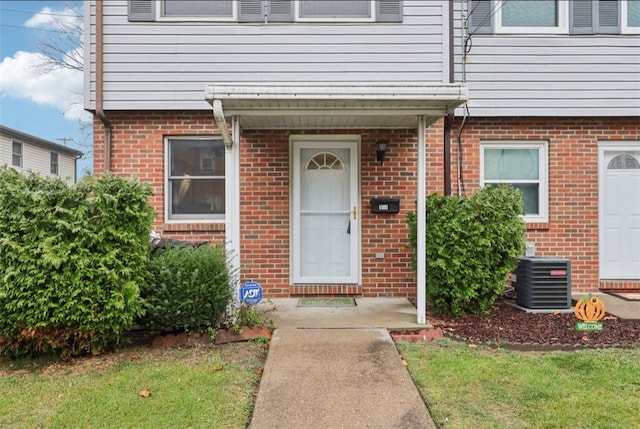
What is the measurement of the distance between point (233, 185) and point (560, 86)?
4873 mm

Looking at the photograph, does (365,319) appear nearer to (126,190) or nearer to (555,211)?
(126,190)

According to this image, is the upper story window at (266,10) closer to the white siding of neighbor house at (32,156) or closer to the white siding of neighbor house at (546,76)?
the white siding of neighbor house at (546,76)

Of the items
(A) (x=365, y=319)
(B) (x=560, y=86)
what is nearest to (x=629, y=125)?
(B) (x=560, y=86)

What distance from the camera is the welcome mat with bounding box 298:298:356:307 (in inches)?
223

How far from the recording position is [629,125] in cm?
644

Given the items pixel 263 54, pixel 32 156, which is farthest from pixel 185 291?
pixel 32 156

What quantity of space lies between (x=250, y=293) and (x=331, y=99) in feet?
7.24

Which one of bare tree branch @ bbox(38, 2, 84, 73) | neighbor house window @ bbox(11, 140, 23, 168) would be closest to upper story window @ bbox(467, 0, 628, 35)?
bare tree branch @ bbox(38, 2, 84, 73)

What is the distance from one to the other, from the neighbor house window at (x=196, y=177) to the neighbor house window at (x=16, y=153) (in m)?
18.4

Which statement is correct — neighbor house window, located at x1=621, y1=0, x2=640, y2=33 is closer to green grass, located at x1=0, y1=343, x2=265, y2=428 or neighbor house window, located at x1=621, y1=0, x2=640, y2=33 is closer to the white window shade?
the white window shade

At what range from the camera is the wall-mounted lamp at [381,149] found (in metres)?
5.99

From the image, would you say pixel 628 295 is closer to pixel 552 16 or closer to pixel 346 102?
pixel 552 16

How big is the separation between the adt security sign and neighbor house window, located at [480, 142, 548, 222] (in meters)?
3.73

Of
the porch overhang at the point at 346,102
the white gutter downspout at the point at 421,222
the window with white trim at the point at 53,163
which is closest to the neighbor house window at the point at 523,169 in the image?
the porch overhang at the point at 346,102
